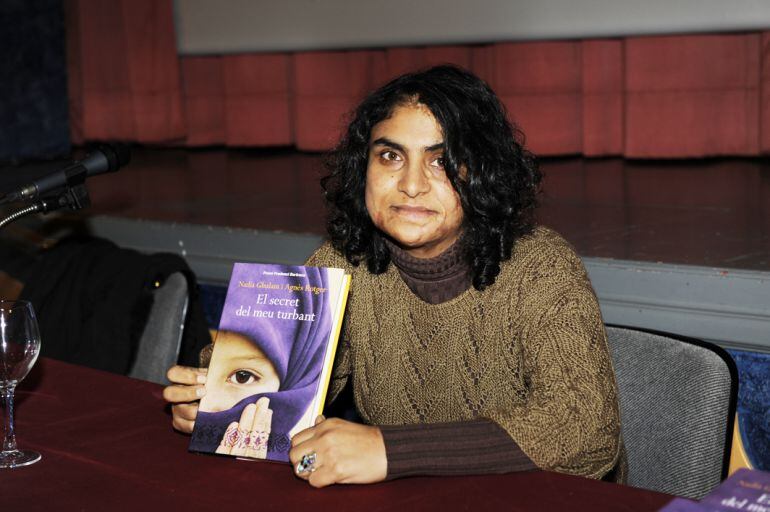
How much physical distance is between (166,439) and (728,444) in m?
0.80

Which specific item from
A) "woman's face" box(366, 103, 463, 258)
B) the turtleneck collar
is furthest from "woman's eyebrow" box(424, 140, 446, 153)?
the turtleneck collar

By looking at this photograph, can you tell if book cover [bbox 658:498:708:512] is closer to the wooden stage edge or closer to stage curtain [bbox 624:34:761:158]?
the wooden stage edge

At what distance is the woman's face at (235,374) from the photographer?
4.14ft

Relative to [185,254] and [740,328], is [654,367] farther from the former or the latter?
[185,254]

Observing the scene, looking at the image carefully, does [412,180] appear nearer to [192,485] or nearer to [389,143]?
[389,143]

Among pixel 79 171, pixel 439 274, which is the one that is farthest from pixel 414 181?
pixel 79 171

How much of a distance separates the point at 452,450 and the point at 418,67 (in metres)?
4.19

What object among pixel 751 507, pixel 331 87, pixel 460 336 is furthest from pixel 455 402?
pixel 331 87

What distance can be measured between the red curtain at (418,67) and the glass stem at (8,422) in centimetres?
268

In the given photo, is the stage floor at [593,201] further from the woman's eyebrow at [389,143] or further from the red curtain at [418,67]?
A: the woman's eyebrow at [389,143]

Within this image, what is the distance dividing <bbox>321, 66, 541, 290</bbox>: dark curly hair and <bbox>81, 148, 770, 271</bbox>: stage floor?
1.29 feet

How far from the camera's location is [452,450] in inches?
45.7

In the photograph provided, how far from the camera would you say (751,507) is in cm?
98

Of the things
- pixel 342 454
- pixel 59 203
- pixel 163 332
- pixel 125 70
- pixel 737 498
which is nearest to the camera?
pixel 737 498
